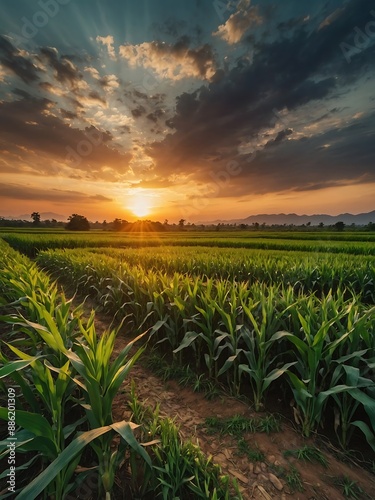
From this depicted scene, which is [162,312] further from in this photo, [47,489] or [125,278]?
[47,489]

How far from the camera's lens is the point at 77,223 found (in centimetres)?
6350

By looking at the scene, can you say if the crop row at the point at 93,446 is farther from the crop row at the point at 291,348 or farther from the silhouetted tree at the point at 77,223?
the silhouetted tree at the point at 77,223

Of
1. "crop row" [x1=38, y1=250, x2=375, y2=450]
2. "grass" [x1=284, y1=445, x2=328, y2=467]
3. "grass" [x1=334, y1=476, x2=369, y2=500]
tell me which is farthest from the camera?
"crop row" [x1=38, y1=250, x2=375, y2=450]

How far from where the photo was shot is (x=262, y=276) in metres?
8.27

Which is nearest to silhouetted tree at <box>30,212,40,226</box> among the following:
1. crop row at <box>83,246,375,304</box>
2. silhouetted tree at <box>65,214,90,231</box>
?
silhouetted tree at <box>65,214,90,231</box>

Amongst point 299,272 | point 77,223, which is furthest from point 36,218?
point 299,272

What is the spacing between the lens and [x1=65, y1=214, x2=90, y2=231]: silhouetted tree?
207 ft

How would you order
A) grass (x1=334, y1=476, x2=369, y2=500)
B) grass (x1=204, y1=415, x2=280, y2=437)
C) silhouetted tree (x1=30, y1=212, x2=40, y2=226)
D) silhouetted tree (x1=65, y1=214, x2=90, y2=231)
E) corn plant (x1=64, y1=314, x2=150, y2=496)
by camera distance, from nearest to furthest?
corn plant (x1=64, y1=314, x2=150, y2=496) < grass (x1=334, y1=476, x2=369, y2=500) < grass (x1=204, y1=415, x2=280, y2=437) < silhouetted tree (x1=65, y1=214, x2=90, y2=231) < silhouetted tree (x1=30, y1=212, x2=40, y2=226)

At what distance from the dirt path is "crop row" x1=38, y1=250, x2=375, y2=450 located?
240 millimetres

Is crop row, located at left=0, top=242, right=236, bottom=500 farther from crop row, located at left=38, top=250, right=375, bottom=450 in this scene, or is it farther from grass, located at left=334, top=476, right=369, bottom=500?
crop row, located at left=38, top=250, right=375, bottom=450

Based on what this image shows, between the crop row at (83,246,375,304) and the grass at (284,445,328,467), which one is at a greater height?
the crop row at (83,246,375,304)

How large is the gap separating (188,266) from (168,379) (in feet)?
17.2

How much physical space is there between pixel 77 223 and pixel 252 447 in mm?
67475

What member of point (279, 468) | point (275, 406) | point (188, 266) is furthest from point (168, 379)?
point (188, 266)
